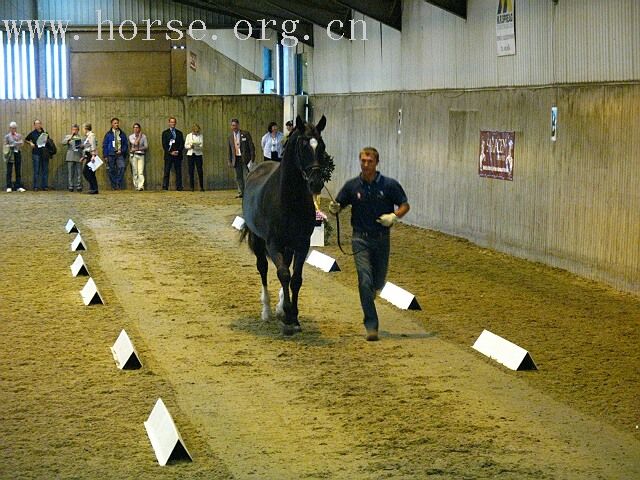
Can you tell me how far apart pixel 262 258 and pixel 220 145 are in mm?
21637

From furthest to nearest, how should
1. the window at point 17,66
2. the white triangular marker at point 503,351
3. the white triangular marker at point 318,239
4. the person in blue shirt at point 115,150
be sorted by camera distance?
the window at point 17,66, the person in blue shirt at point 115,150, the white triangular marker at point 318,239, the white triangular marker at point 503,351

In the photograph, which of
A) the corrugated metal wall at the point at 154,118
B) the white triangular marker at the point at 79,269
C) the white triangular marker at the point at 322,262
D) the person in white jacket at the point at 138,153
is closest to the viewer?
the white triangular marker at the point at 79,269

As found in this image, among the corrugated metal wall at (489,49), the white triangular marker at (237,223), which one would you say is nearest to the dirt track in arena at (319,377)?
the corrugated metal wall at (489,49)

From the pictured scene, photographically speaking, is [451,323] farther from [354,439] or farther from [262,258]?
[354,439]

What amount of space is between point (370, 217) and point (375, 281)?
585 mm

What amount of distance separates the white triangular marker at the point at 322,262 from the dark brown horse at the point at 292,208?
12.8 ft

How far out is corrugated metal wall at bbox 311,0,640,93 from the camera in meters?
14.0

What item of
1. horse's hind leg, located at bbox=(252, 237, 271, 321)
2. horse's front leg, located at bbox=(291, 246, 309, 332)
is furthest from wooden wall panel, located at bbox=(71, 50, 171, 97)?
horse's front leg, located at bbox=(291, 246, 309, 332)

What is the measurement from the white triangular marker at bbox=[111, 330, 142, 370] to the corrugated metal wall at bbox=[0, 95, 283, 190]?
912 inches

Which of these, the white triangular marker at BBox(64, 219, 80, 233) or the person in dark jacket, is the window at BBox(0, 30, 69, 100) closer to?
the person in dark jacket

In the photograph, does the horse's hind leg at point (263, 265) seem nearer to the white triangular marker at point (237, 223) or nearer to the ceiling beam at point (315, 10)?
the white triangular marker at point (237, 223)

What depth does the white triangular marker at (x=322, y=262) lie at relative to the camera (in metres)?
15.4

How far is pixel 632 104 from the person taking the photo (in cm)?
1340

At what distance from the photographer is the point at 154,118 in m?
33.0
